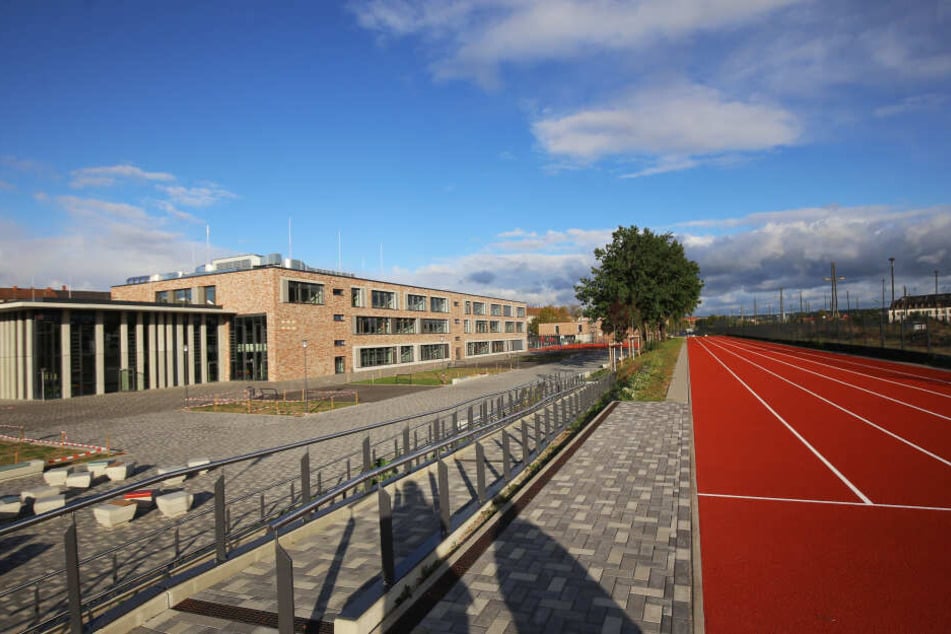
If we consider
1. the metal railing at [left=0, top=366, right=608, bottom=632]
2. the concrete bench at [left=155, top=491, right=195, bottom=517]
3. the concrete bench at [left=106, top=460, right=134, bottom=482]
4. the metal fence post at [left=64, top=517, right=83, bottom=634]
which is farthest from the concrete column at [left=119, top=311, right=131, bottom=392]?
the metal fence post at [left=64, top=517, right=83, bottom=634]

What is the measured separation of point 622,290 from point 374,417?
2303 centimetres

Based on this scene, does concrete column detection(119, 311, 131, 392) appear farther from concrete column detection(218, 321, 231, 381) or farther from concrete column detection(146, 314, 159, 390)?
concrete column detection(218, 321, 231, 381)

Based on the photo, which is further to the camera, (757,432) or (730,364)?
(730,364)

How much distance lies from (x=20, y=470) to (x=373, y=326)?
30.7m

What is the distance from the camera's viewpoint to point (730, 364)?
3394cm

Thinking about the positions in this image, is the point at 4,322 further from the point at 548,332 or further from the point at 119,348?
the point at 548,332

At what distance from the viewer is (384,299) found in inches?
1774

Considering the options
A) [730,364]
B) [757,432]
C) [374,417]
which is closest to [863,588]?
[757,432]

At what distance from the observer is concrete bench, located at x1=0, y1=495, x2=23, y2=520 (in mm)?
9195

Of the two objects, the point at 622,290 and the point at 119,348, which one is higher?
the point at 622,290

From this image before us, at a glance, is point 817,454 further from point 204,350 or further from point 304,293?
point 204,350

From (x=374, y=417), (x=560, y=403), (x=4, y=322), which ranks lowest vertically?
(x=374, y=417)

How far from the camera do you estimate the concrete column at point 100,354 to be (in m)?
30.0

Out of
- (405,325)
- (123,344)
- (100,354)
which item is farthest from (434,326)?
(100,354)
